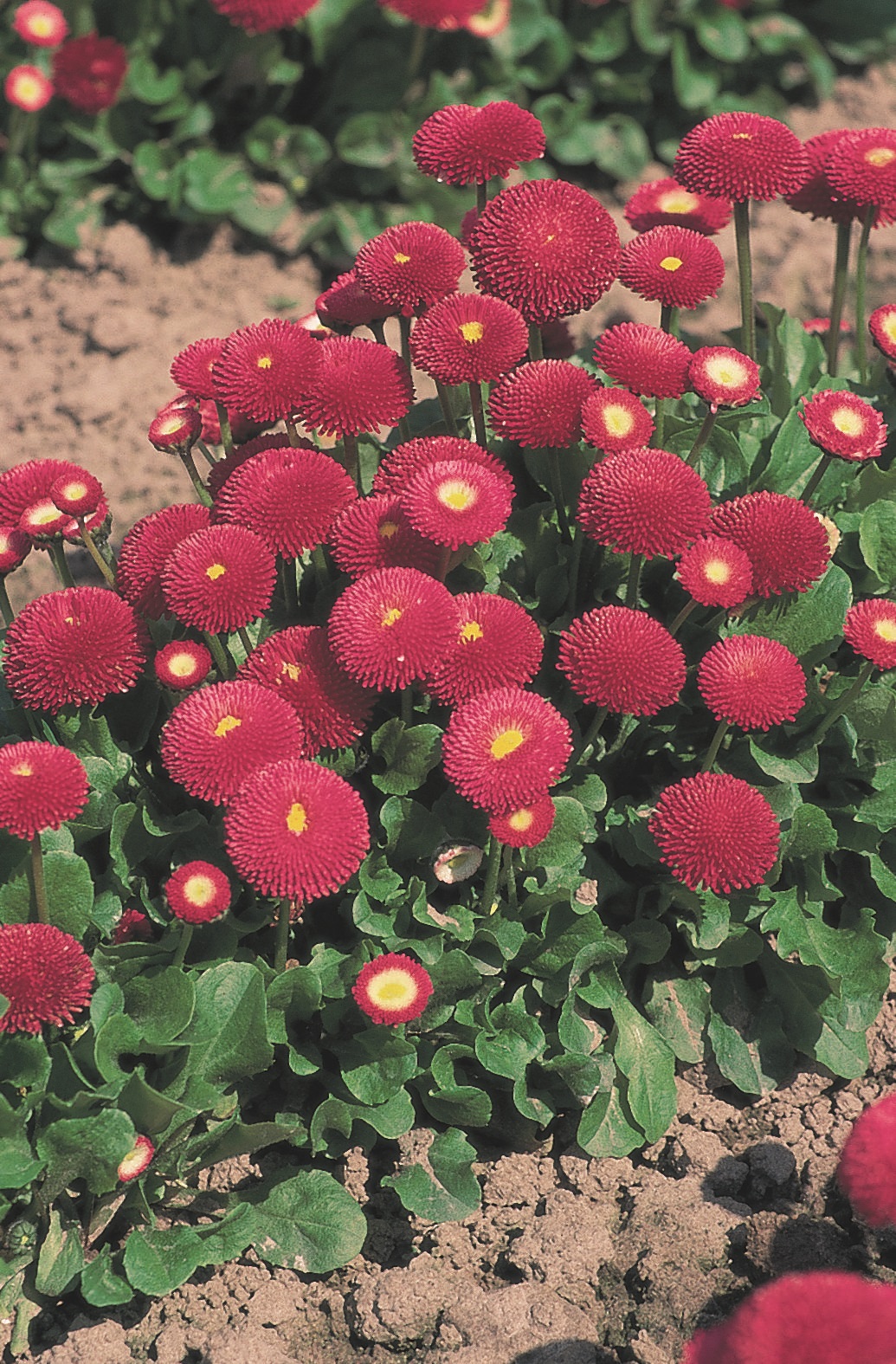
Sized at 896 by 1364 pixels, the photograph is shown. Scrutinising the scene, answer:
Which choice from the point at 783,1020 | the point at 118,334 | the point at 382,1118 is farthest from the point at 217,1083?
the point at 118,334

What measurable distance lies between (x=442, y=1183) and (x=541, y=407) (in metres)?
1.69

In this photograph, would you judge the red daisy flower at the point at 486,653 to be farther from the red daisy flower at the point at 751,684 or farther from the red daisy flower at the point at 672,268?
the red daisy flower at the point at 672,268

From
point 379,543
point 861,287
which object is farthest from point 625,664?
point 861,287

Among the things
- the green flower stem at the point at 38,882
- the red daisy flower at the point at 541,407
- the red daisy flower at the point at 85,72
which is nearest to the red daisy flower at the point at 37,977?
the green flower stem at the point at 38,882

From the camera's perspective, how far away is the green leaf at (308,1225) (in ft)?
9.40

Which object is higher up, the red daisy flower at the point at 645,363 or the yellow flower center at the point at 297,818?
the red daisy flower at the point at 645,363

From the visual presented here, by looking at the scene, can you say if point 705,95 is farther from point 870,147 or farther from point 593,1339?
point 593,1339

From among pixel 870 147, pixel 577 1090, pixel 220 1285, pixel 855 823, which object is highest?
pixel 870 147

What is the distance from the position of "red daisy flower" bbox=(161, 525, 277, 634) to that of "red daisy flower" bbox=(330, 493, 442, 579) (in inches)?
8.0

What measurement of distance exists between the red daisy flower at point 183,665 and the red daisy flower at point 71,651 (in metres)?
0.08

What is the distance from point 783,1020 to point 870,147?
2.19 meters

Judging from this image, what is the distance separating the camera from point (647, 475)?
2932 mm

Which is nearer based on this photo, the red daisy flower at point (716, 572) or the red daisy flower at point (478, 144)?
the red daisy flower at point (716, 572)

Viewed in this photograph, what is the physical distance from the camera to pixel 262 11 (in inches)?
223
